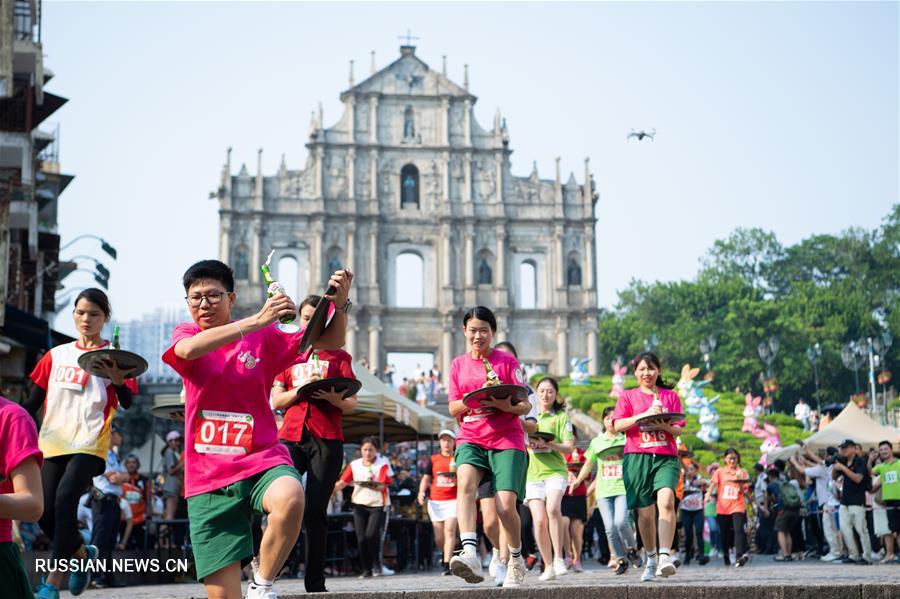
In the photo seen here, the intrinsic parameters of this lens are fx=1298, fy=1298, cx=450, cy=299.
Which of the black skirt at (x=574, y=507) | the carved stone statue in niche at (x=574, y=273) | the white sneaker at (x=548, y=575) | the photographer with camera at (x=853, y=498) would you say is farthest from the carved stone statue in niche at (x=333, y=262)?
the white sneaker at (x=548, y=575)

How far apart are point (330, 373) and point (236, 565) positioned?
11.0 feet

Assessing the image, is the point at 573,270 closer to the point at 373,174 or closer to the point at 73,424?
the point at 373,174

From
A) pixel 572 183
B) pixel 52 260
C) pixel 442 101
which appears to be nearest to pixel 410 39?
pixel 442 101

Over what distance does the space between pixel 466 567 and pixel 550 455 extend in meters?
3.38

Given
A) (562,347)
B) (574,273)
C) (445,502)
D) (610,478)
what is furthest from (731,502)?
(574,273)

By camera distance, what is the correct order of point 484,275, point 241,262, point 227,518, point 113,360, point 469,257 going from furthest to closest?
point 484,275 → point 469,257 → point 241,262 → point 113,360 → point 227,518

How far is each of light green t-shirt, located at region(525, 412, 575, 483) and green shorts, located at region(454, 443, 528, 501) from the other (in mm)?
2602

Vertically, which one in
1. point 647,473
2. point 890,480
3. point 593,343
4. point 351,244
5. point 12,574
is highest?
point 351,244

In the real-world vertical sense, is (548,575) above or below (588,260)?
below

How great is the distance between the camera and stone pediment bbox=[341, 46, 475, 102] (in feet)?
188

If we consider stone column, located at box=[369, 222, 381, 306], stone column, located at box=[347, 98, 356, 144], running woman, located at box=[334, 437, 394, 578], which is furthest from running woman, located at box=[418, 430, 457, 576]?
stone column, located at box=[347, 98, 356, 144]

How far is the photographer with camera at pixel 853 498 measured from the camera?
605 inches

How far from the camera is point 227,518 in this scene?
4.98 m

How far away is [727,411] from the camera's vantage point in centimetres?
4309
